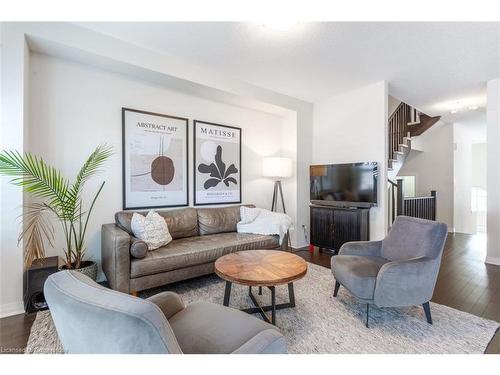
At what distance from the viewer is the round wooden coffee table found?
5.69 feet

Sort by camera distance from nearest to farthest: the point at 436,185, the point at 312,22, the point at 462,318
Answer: the point at 462,318 → the point at 312,22 → the point at 436,185

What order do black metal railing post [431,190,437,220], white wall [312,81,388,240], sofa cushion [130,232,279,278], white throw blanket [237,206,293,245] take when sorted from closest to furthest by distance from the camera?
sofa cushion [130,232,279,278]
white throw blanket [237,206,293,245]
white wall [312,81,388,240]
black metal railing post [431,190,437,220]

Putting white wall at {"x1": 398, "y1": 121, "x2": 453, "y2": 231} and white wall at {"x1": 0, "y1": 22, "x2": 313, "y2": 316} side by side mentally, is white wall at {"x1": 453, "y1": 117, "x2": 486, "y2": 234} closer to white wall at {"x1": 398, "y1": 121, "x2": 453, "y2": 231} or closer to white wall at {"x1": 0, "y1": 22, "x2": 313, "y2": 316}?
white wall at {"x1": 398, "y1": 121, "x2": 453, "y2": 231}

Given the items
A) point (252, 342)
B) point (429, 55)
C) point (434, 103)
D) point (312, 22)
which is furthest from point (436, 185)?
point (252, 342)

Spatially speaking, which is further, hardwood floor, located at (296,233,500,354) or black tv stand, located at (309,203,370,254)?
black tv stand, located at (309,203,370,254)

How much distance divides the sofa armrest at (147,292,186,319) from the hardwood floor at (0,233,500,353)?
1154 millimetres

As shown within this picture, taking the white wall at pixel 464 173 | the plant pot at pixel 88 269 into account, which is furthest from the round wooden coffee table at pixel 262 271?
the white wall at pixel 464 173

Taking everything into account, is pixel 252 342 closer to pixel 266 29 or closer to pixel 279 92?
pixel 266 29

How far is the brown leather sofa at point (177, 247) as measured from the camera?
2188mm

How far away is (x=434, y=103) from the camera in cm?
444

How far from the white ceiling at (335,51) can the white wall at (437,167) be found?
2.61 meters

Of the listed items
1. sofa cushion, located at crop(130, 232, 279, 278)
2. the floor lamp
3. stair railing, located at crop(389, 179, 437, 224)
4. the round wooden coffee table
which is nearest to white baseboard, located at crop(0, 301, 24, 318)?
sofa cushion, located at crop(130, 232, 279, 278)

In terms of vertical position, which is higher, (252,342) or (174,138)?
(174,138)
